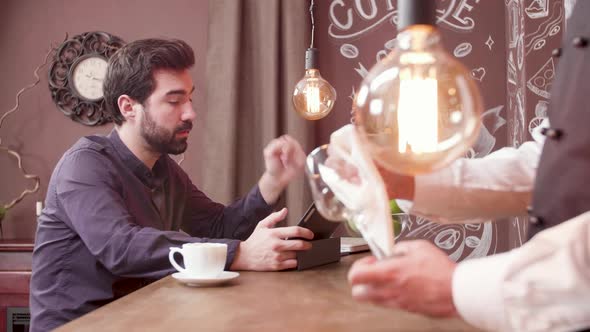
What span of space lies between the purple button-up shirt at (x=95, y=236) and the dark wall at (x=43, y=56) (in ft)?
5.54

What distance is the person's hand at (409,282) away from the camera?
790 mm

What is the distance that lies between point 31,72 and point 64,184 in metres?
2.25

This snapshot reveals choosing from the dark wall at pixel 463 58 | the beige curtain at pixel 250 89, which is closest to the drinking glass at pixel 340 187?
the dark wall at pixel 463 58

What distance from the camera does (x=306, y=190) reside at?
11.4 feet

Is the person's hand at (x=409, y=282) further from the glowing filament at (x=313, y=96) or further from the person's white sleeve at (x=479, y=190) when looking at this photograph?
the glowing filament at (x=313, y=96)

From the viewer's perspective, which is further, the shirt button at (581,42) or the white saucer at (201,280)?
the white saucer at (201,280)

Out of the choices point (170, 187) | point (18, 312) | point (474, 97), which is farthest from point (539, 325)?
point (18, 312)

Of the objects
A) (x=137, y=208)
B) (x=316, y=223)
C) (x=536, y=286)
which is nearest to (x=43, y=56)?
(x=137, y=208)

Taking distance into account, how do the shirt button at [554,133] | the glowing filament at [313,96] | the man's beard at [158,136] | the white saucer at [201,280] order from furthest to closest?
the glowing filament at [313,96] → the man's beard at [158,136] → the white saucer at [201,280] → the shirt button at [554,133]

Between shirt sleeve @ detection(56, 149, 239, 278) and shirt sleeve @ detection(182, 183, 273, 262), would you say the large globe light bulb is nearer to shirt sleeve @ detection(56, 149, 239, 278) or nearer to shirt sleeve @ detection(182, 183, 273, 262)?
shirt sleeve @ detection(182, 183, 273, 262)

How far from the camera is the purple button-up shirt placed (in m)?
1.72

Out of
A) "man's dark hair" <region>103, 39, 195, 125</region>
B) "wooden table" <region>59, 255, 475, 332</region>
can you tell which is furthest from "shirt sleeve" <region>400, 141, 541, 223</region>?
"man's dark hair" <region>103, 39, 195, 125</region>

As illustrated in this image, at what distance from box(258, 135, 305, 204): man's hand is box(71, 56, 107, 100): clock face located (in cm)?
186

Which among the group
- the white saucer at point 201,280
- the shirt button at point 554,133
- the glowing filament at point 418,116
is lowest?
the white saucer at point 201,280
